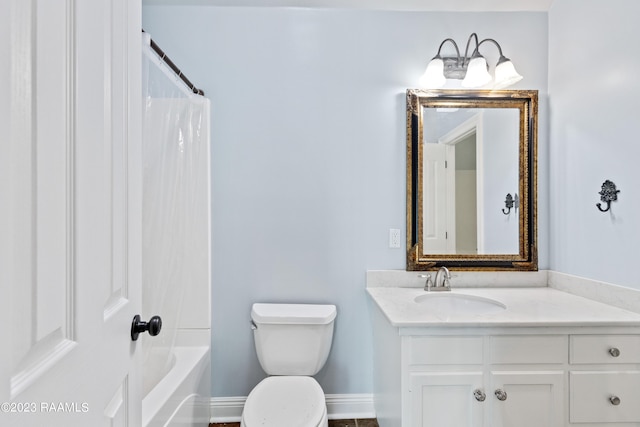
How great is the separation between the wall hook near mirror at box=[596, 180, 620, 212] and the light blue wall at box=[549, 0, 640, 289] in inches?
1.1

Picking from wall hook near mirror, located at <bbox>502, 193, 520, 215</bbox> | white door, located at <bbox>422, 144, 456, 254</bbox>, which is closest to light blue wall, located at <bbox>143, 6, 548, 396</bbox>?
white door, located at <bbox>422, 144, 456, 254</bbox>

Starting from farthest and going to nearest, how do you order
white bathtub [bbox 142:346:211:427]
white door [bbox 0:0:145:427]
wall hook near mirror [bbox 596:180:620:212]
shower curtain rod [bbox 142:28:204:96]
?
wall hook near mirror [bbox 596:180:620:212]
shower curtain rod [bbox 142:28:204:96]
white bathtub [bbox 142:346:211:427]
white door [bbox 0:0:145:427]

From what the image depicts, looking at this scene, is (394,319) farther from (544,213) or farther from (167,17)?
(167,17)

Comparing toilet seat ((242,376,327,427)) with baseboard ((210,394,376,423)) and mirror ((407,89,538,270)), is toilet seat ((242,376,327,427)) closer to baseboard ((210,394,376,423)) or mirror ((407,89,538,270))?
baseboard ((210,394,376,423))

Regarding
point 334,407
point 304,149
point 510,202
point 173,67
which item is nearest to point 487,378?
point 334,407

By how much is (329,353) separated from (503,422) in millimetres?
904

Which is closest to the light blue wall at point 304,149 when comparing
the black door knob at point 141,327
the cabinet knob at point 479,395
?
the cabinet knob at point 479,395

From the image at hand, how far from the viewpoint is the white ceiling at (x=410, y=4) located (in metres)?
1.99

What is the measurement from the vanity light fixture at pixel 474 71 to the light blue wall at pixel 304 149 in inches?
4.3

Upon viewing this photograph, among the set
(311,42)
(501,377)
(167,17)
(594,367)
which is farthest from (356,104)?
(594,367)

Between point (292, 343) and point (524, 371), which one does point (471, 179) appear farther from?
point (292, 343)

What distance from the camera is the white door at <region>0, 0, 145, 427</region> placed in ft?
1.42

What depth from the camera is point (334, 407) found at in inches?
79.6

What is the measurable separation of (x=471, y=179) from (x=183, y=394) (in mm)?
1844
